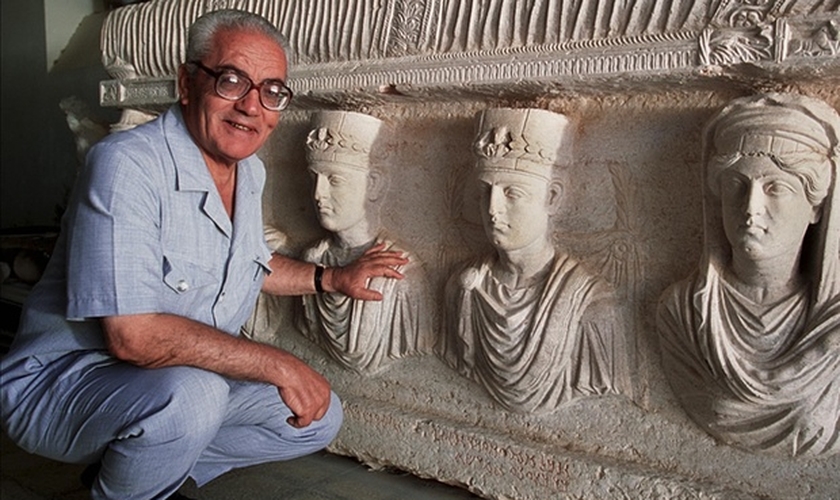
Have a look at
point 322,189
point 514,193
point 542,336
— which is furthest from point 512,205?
point 322,189

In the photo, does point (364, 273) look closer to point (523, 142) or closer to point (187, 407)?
point (523, 142)

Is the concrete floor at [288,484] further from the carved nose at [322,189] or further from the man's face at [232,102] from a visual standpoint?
the man's face at [232,102]

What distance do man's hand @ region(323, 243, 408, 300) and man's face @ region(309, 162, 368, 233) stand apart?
162 millimetres

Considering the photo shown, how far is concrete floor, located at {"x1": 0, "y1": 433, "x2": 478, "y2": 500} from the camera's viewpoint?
2623mm

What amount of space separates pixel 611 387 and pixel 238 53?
4.92 ft

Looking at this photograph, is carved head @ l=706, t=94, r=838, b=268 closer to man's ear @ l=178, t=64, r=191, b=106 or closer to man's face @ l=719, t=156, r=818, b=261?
man's face @ l=719, t=156, r=818, b=261

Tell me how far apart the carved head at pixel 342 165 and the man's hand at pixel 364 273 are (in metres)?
0.16

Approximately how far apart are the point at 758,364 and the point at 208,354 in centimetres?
149

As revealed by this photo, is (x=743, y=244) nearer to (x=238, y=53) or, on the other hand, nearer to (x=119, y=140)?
(x=238, y=53)

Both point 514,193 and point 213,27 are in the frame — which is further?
point 514,193

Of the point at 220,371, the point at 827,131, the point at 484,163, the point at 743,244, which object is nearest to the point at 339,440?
the point at 220,371

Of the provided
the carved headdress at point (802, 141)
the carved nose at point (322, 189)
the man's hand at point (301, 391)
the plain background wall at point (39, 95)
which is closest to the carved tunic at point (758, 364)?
the carved headdress at point (802, 141)

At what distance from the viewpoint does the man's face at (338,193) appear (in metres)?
2.67

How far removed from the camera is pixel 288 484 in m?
2.71
